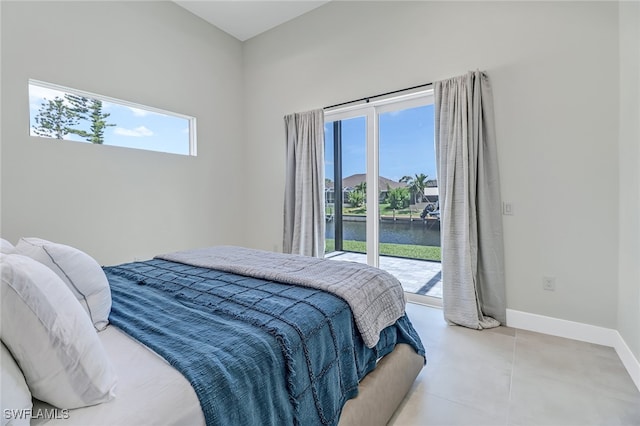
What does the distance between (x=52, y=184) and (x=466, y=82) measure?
3837mm

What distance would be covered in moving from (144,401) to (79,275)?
70 centimetres

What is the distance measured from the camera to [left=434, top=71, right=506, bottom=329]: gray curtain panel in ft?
8.48

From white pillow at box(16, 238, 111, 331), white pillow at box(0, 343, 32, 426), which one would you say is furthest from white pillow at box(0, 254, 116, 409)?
white pillow at box(16, 238, 111, 331)

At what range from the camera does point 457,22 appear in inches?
109

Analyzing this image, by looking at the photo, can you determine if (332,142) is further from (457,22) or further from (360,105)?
(457,22)

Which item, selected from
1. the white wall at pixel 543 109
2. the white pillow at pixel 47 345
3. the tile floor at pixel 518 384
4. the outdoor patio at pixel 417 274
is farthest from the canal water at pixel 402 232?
the white pillow at pixel 47 345

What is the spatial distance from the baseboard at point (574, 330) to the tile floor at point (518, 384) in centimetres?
6

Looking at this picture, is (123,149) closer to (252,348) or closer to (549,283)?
(252,348)

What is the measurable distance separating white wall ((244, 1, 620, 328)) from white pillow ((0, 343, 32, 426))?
3018 mm

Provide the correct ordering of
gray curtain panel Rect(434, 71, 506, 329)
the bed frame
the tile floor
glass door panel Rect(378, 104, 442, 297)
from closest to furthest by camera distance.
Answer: the bed frame → the tile floor → gray curtain panel Rect(434, 71, 506, 329) → glass door panel Rect(378, 104, 442, 297)

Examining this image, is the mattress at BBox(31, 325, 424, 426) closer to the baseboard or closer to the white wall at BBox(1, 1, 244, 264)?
the baseboard

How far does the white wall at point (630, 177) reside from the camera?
73.0 inches

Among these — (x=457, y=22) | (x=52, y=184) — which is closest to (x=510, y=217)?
(x=457, y=22)

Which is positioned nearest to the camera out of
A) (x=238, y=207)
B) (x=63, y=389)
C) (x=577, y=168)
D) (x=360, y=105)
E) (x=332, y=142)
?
(x=63, y=389)
